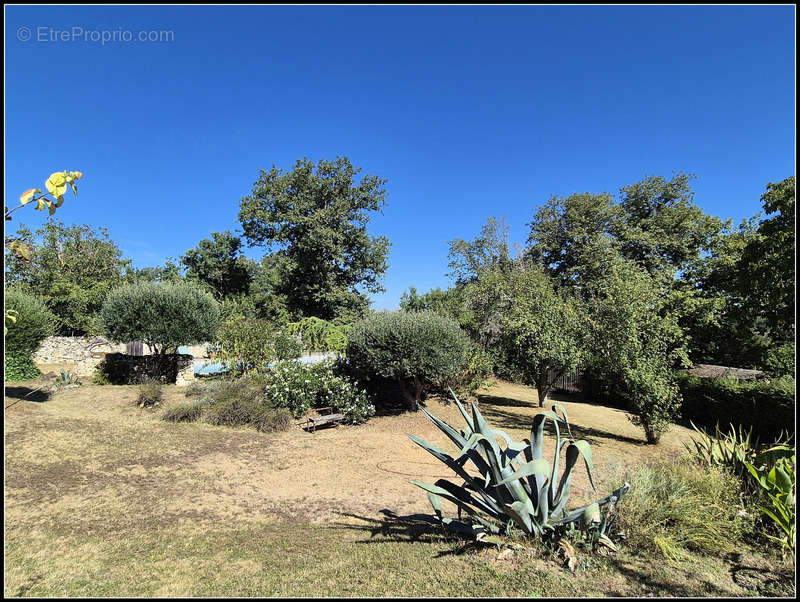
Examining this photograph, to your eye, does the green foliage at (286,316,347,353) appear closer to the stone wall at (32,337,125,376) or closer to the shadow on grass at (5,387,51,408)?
the shadow on grass at (5,387,51,408)

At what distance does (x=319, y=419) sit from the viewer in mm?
9484

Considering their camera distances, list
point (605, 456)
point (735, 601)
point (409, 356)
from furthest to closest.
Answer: point (409, 356), point (605, 456), point (735, 601)

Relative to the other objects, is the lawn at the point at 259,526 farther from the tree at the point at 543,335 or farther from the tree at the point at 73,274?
the tree at the point at 73,274

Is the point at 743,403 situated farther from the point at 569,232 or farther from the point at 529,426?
the point at 569,232

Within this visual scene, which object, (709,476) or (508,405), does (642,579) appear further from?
(508,405)

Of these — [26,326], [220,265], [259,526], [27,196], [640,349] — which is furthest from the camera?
[220,265]

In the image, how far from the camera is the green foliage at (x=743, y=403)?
1027 cm

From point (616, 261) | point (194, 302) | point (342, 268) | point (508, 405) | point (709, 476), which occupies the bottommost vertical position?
point (508, 405)

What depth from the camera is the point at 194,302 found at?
556 inches

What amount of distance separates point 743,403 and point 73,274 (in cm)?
3494

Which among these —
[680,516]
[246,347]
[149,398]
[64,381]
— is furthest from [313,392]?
[64,381]

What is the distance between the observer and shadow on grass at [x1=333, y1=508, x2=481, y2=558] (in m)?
3.76

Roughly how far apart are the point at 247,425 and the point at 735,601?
353 inches

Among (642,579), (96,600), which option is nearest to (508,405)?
(642,579)
